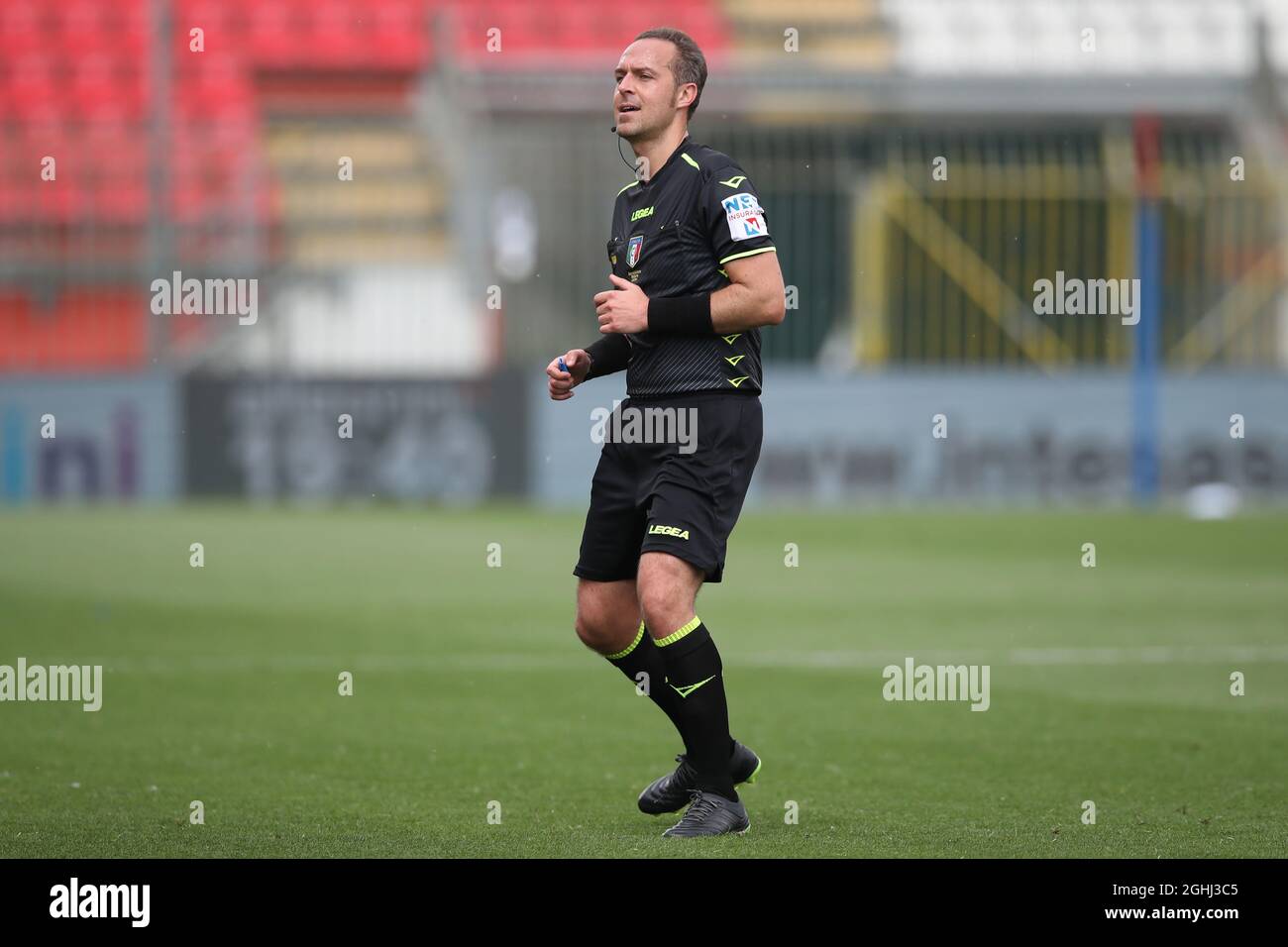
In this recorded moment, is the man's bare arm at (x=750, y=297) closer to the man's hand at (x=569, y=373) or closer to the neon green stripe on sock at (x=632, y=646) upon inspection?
the man's hand at (x=569, y=373)

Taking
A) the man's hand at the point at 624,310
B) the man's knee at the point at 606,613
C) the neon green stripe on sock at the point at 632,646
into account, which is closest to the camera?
the man's hand at the point at 624,310

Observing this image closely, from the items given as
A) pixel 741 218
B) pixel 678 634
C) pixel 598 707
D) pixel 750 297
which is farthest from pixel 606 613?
pixel 598 707

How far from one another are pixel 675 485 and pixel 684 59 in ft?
3.94

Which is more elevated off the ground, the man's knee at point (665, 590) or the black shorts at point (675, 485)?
the black shorts at point (675, 485)

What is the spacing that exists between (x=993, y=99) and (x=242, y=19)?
10.2m

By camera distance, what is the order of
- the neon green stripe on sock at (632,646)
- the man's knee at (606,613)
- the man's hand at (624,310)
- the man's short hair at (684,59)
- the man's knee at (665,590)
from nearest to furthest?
1. the man's knee at (665,590)
2. the man's hand at (624,310)
3. the man's short hair at (684,59)
4. the man's knee at (606,613)
5. the neon green stripe on sock at (632,646)

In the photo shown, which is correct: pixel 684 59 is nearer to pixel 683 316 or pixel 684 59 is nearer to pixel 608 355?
pixel 683 316

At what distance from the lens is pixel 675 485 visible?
17.0 ft

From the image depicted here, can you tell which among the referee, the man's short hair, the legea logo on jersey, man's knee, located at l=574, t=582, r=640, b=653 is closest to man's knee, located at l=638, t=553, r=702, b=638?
the referee

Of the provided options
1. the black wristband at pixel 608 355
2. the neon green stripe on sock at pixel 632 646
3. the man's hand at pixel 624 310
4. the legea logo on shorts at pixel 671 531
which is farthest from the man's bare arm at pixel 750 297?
the neon green stripe on sock at pixel 632 646

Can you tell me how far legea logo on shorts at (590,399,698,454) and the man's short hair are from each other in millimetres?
867

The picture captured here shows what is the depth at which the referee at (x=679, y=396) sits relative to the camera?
5160mm

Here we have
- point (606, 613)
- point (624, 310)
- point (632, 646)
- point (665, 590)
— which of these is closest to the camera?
point (665, 590)

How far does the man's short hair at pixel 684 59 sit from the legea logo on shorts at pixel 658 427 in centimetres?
87
